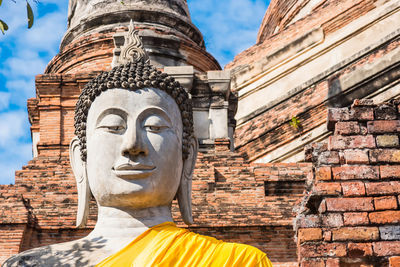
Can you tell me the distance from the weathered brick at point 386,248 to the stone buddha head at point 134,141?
1.32 m

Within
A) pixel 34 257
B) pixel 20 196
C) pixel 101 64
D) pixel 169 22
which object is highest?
pixel 169 22

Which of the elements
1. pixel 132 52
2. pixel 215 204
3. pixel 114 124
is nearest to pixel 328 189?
pixel 114 124

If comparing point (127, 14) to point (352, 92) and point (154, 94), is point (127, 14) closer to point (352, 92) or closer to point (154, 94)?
point (352, 92)

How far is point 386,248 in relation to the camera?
16.4 feet

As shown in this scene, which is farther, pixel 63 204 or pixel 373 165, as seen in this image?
pixel 63 204

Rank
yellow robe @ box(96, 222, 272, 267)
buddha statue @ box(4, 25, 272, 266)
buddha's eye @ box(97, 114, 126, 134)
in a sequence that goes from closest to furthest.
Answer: yellow robe @ box(96, 222, 272, 267) < buddha statue @ box(4, 25, 272, 266) < buddha's eye @ box(97, 114, 126, 134)

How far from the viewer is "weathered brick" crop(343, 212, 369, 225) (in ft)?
16.7

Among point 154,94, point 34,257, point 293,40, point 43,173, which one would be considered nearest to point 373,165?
point 154,94

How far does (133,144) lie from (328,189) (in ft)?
5.06

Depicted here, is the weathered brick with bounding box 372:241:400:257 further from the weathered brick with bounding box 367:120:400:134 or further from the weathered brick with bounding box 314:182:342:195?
the weathered brick with bounding box 367:120:400:134

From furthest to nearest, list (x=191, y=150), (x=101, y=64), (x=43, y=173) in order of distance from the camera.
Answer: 1. (x=101, y=64)
2. (x=43, y=173)
3. (x=191, y=150)

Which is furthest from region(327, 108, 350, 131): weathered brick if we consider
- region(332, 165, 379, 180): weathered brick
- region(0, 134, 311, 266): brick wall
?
region(0, 134, 311, 266): brick wall

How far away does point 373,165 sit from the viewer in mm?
5309

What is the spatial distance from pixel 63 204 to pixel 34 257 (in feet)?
13.6
